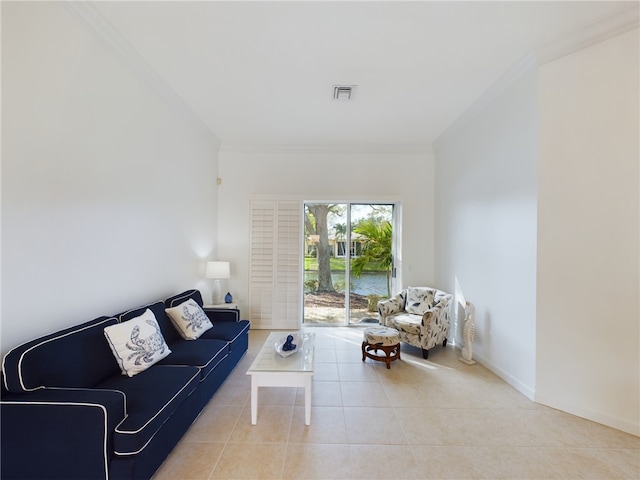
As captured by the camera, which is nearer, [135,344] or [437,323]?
[135,344]

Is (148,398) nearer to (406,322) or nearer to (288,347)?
(288,347)

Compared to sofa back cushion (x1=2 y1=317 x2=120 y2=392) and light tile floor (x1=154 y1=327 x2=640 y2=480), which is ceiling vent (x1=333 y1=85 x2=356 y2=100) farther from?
light tile floor (x1=154 y1=327 x2=640 y2=480)

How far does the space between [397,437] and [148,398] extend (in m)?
1.75

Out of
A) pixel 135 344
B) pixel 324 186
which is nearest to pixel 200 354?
pixel 135 344

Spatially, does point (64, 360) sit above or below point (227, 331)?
above

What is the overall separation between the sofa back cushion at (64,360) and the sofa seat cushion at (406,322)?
9.89 feet

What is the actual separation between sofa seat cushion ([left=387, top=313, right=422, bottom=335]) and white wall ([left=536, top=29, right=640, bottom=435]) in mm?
1304

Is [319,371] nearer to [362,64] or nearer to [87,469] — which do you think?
[87,469]

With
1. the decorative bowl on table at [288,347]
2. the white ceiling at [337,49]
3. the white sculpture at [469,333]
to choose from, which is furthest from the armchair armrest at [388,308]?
the white ceiling at [337,49]

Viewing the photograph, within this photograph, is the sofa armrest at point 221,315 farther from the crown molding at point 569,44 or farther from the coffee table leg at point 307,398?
the crown molding at point 569,44

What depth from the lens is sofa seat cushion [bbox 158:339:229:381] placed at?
2361 mm

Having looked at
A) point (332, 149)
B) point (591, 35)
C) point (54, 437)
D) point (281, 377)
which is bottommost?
point (281, 377)

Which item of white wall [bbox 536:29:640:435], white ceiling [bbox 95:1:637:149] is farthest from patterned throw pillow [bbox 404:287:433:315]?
white ceiling [bbox 95:1:637:149]

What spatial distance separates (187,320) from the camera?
9.62 feet
